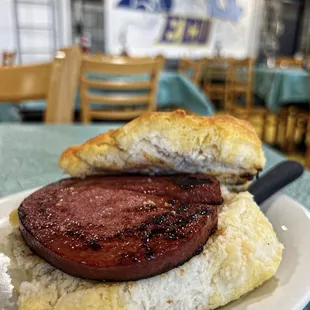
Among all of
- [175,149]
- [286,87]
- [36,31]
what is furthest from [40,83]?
[36,31]

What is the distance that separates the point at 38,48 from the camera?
6844 mm

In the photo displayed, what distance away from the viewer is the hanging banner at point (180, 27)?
7418 millimetres

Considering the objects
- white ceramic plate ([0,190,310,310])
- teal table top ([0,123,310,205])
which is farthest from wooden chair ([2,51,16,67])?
white ceramic plate ([0,190,310,310])

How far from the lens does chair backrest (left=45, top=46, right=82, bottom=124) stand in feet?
4.72

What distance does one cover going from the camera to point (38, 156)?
2.98 ft

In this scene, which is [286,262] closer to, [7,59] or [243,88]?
[243,88]

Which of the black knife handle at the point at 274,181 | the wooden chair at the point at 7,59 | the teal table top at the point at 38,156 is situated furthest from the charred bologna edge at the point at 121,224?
the wooden chair at the point at 7,59

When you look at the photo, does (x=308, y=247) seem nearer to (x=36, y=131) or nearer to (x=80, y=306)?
(x=80, y=306)

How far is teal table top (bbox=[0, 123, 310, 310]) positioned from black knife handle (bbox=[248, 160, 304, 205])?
0.27 ft

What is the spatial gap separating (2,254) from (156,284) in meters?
0.18

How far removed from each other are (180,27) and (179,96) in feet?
18.1

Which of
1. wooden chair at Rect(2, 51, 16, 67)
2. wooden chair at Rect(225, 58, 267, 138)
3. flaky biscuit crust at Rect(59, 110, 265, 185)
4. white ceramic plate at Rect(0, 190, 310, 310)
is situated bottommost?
wooden chair at Rect(225, 58, 267, 138)

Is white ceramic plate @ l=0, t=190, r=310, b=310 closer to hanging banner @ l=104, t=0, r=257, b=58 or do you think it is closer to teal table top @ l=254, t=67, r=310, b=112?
teal table top @ l=254, t=67, r=310, b=112

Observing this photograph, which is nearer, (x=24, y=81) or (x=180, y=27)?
(x=24, y=81)
